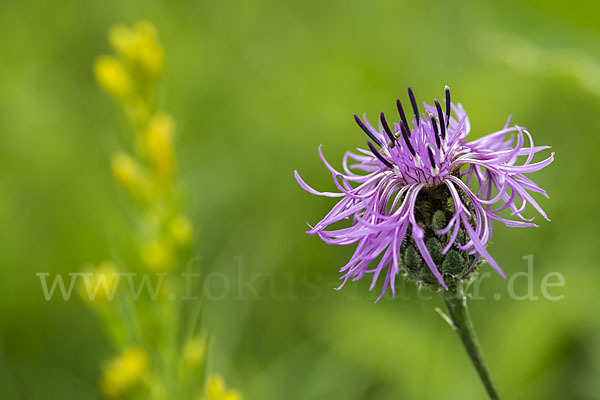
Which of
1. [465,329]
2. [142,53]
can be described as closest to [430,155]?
[465,329]

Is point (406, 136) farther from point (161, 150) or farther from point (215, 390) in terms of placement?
point (161, 150)

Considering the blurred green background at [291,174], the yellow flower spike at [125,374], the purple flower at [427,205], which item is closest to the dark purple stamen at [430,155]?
the purple flower at [427,205]

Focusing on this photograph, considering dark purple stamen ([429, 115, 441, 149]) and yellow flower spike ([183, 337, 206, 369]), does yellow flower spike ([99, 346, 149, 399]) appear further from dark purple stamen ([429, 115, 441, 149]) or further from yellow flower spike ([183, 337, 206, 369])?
dark purple stamen ([429, 115, 441, 149])

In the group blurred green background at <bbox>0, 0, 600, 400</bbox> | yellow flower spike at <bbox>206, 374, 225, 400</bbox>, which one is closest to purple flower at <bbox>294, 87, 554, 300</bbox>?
yellow flower spike at <bbox>206, 374, 225, 400</bbox>

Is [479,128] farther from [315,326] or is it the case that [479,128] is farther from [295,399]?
[295,399]

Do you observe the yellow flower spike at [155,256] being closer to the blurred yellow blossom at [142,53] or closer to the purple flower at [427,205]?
the blurred yellow blossom at [142,53]

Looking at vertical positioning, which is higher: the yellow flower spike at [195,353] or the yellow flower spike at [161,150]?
the yellow flower spike at [161,150]

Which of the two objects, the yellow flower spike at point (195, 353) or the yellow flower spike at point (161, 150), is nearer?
the yellow flower spike at point (195, 353)
